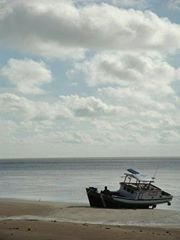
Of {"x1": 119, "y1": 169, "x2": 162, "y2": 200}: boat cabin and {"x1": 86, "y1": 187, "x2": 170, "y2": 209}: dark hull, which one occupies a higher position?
{"x1": 119, "y1": 169, "x2": 162, "y2": 200}: boat cabin

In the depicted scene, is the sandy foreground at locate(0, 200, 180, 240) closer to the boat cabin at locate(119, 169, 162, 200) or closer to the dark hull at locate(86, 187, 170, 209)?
the dark hull at locate(86, 187, 170, 209)

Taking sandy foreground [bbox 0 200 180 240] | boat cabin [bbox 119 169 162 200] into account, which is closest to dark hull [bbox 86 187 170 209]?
boat cabin [bbox 119 169 162 200]

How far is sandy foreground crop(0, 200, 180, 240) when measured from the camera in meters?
22.1

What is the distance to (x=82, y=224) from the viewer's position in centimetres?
2736

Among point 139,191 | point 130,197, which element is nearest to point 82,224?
point 130,197

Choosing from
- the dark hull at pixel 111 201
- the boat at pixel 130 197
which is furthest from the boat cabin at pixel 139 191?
the dark hull at pixel 111 201

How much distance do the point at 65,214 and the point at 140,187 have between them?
12.0m

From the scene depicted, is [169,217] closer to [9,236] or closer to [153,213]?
[153,213]

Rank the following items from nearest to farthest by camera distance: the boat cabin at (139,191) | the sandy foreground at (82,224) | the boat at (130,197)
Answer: the sandy foreground at (82,224), the boat at (130,197), the boat cabin at (139,191)

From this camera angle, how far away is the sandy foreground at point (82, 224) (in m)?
22.1

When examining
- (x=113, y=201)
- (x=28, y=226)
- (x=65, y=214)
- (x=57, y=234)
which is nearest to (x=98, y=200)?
(x=113, y=201)

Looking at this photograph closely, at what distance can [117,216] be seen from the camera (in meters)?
33.7

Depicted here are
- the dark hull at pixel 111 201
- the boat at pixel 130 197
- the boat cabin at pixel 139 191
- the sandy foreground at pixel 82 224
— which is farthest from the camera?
the boat cabin at pixel 139 191

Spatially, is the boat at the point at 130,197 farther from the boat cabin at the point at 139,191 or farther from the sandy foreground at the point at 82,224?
the sandy foreground at the point at 82,224
